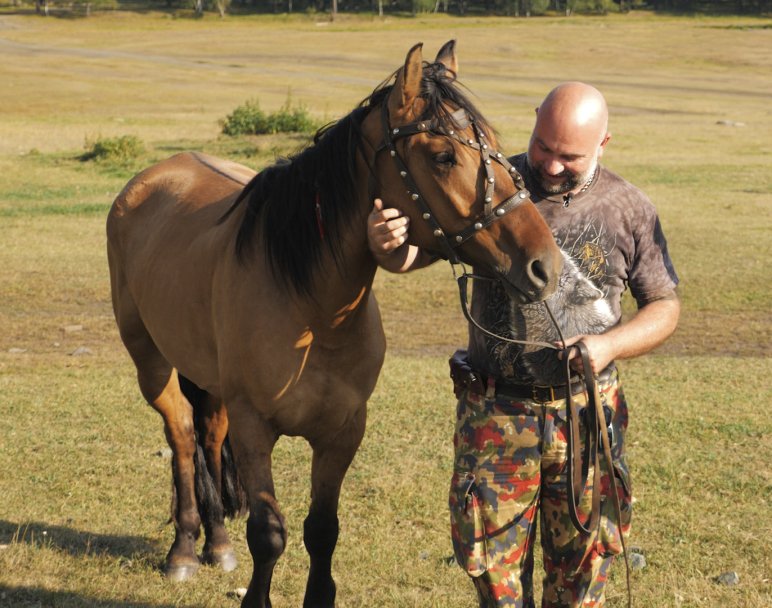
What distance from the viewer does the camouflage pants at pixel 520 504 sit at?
11.4ft

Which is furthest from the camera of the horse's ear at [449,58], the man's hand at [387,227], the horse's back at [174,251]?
the horse's back at [174,251]

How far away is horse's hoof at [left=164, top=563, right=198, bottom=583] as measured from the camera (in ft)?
16.3

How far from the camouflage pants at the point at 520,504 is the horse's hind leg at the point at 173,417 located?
6.41ft

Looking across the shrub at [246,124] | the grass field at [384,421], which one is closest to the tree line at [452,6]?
the shrub at [246,124]

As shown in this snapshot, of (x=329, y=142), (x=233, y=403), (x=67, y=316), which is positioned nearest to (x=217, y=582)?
(x=233, y=403)

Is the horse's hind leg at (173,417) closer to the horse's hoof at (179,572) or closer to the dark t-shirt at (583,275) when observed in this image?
the horse's hoof at (179,572)

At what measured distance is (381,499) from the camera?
5.70 metres

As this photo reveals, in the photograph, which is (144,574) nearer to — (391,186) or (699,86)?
(391,186)

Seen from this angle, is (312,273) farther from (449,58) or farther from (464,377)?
(449,58)

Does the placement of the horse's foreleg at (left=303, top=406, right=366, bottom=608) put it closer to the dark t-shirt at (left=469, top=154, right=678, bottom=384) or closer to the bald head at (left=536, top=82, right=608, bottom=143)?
the dark t-shirt at (left=469, top=154, right=678, bottom=384)

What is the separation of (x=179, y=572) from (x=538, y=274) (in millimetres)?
2832

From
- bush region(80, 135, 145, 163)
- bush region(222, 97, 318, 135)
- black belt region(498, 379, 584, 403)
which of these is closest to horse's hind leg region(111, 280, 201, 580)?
black belt region(498, 379, 584, 403)

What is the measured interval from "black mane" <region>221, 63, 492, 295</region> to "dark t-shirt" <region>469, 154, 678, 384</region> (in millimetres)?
505

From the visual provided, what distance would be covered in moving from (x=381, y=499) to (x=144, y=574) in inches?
54.4
